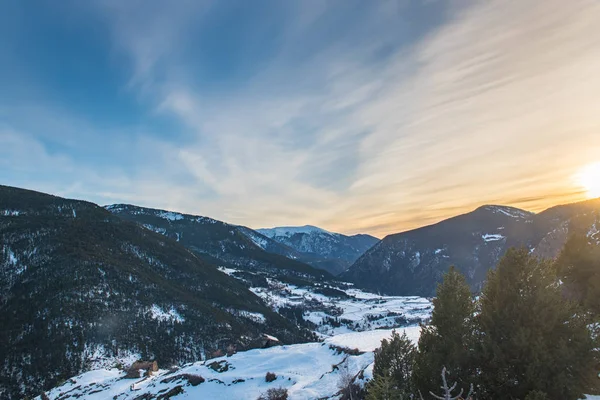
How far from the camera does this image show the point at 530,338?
2114cm

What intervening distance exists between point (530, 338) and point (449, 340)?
5159mm

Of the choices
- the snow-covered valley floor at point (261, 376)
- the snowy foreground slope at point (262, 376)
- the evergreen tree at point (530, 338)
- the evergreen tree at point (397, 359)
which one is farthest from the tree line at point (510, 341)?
the snowy foreground slope at point (262, 376)

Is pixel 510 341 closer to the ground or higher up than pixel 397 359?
higher up

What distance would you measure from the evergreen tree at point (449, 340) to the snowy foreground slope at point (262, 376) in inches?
884

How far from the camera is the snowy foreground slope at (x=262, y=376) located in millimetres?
60100

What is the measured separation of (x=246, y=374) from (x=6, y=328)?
669ft

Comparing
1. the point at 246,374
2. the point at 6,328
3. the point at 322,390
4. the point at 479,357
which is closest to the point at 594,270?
the point at 479,357

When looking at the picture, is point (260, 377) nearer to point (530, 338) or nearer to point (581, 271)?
point (581, 271)

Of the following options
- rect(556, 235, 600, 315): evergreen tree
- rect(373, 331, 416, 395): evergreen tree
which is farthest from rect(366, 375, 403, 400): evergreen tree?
rect(556, 235, 600, 315): evergreen tree

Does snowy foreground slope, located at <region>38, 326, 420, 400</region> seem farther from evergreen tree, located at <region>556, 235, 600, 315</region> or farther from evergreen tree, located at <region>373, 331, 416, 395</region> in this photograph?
evergreen tree, located at <region>556, 235, 600, 315</region>

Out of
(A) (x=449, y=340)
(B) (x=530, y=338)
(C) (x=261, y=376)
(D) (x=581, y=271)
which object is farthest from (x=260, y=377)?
(B) (x=530, y=338)

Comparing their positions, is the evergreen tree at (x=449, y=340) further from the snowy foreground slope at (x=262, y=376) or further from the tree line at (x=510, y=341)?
the snowy foreground slope at (x=262, y=376)

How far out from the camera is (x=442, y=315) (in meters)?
26.2

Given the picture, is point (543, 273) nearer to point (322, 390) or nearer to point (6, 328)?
point (322, 390)
